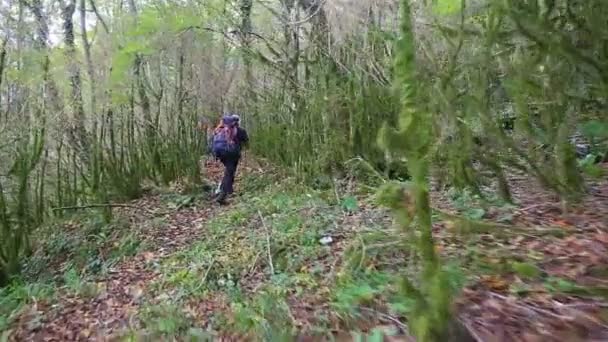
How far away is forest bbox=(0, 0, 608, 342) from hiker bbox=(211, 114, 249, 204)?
1.40 feet

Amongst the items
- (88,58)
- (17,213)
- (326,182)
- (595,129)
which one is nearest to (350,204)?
(326,182)

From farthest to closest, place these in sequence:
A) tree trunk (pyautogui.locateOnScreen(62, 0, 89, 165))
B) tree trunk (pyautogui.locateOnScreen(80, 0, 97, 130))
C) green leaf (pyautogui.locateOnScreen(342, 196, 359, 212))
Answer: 1. tree trunk (pyautogui.locateOnScreen(80, 0, 97, 130))
2. tree trunk (pyautogui.locateOnScreen(62, 0, 89, 165))
3. green leaf (pyautogui.locateOnScreen(342, 196, 359, 212))

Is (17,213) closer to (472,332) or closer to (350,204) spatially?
(350,204)

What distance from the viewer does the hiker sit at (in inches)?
400

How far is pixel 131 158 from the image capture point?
36.9 feet

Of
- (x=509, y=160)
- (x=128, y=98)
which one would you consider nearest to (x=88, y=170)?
(x=128, y=98)

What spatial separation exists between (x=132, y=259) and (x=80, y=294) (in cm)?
129

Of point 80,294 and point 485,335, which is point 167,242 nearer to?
point 80,294

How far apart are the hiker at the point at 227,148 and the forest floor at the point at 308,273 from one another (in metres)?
1.30

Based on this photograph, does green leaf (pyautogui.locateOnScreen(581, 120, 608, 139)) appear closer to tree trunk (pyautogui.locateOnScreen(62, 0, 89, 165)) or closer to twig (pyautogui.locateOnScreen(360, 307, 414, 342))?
twig (pyautogui.locateOnScreen(360, 307, 414, 342))

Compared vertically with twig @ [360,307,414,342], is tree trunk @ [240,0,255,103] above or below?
above

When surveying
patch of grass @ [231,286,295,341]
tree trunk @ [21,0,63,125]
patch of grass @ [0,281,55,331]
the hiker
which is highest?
tree trunk @ [21,0,63,125]

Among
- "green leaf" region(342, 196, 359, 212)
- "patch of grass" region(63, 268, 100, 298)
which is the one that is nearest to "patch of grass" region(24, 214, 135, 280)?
"patch of grass" region(63, 268, 100, 298)

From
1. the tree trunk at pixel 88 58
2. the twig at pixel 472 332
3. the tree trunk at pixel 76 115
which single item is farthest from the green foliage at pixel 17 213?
the twig at pixel 472 332
